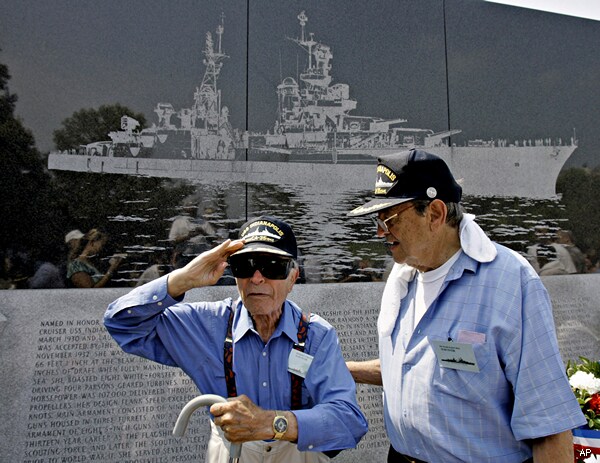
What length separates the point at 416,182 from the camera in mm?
1791

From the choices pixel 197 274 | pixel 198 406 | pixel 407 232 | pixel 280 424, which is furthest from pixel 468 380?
pixel 197 274

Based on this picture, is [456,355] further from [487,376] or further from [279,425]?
[279,425]

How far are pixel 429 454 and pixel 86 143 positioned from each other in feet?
12.8

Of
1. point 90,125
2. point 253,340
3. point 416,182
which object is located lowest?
point 253,340

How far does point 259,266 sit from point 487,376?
2.96 feet

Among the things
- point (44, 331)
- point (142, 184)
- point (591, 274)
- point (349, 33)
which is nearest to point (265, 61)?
point (349, 33)

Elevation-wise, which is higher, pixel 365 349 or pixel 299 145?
pixel 299 145

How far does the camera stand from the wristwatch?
1.51 meters

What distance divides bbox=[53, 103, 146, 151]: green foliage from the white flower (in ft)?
13.4

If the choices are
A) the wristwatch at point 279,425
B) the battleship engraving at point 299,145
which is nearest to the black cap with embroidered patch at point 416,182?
the wristwatch at point 279,425

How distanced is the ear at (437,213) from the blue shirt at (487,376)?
17cm

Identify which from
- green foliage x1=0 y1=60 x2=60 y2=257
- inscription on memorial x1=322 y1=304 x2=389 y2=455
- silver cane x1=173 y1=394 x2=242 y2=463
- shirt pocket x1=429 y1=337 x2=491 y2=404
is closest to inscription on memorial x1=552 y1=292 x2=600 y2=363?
inscription on memorial x1=322 y1=304 x2=389 y2=455

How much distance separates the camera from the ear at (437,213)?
181cm

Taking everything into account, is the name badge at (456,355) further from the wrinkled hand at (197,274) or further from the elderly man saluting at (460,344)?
the wrinkled hand at (197,274)
